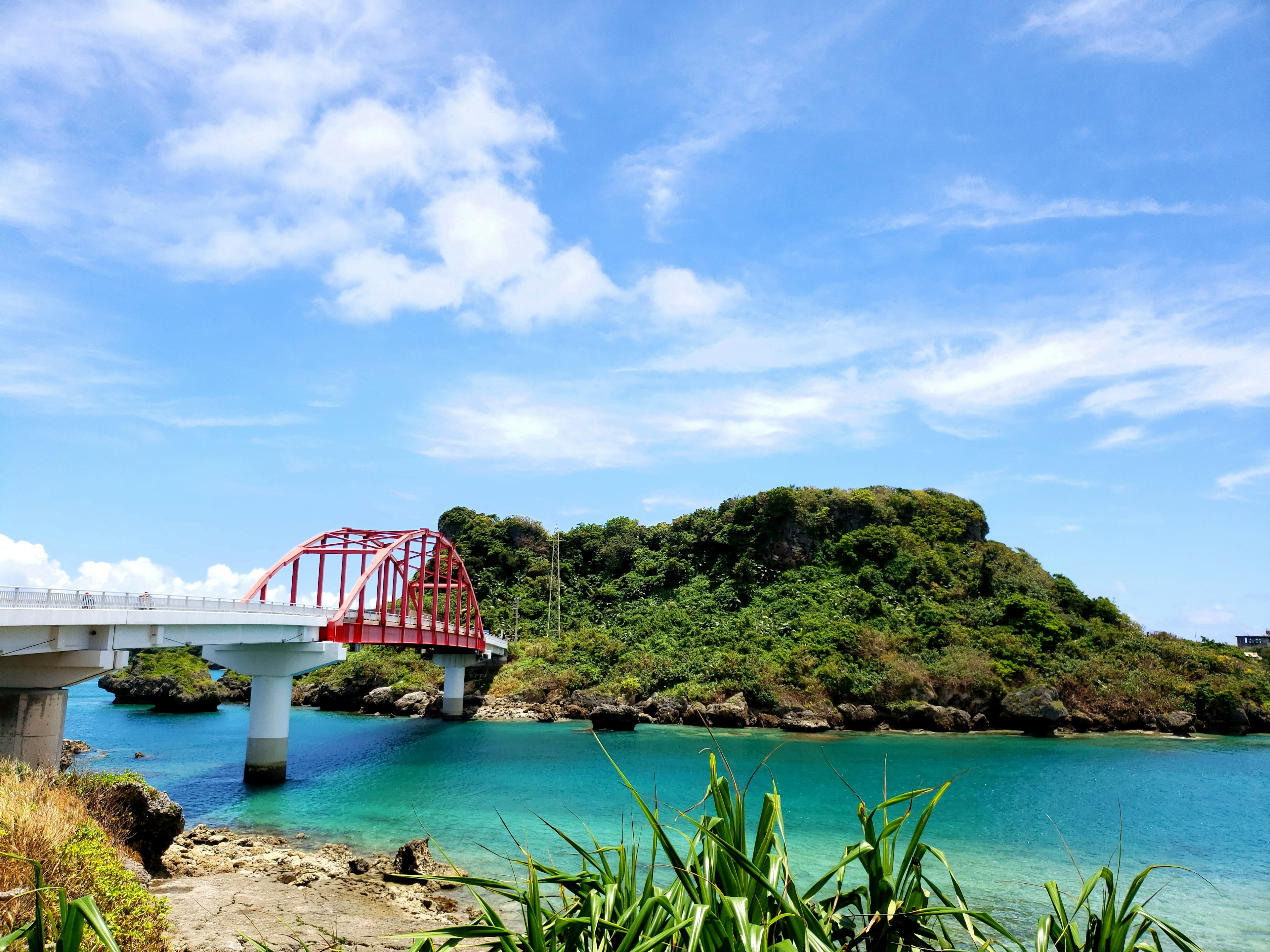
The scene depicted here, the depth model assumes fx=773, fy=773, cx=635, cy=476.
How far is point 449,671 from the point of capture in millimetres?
50938

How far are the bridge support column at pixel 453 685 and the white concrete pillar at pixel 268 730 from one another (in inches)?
856

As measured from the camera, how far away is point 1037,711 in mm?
41781

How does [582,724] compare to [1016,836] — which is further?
[582,724]

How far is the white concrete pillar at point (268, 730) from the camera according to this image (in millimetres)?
26844

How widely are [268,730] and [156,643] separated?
7.73 m

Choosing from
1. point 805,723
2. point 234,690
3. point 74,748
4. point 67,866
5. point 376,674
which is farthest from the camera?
point 234,690

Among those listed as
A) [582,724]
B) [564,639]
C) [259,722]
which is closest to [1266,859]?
[259,722]

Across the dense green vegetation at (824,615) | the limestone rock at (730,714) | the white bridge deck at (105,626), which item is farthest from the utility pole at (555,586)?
the white bridge deck at (105,626)

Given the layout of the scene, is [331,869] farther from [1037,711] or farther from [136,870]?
[1037,711]

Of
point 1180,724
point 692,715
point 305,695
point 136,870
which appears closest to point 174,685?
point 305,695

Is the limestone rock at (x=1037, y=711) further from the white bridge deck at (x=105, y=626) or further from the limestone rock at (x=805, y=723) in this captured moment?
the white bridge deck at (x=105, y=626)

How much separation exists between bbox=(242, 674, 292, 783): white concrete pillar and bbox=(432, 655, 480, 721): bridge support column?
2173 centimetres

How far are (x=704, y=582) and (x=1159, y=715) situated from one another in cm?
3208

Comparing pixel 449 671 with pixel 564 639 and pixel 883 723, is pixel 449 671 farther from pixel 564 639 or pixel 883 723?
pixel 883 723
